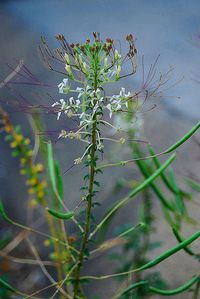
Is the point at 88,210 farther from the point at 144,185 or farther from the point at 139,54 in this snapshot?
the point at 139,54

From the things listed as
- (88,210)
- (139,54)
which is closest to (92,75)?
(88,210)

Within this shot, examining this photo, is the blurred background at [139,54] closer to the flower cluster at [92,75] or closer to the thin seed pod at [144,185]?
the thin seed pod at [144,185]

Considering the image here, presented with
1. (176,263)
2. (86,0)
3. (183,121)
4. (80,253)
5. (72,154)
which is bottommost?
(176,263)

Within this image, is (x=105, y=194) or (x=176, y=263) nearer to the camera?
(x=176, y=263)

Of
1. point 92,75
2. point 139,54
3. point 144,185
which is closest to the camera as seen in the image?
point 92,75

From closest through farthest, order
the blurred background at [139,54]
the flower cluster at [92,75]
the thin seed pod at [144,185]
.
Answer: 1. the flower cluster at [92,75]
2. the thin seed pod at [144,185]
3. the blurred background at [139,54]

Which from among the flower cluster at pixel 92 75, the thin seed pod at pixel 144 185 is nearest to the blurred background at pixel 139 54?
the thin seed pod at pixel 144 185

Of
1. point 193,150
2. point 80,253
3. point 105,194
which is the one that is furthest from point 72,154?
point 80,253

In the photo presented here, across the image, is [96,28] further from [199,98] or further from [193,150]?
[193,150]
